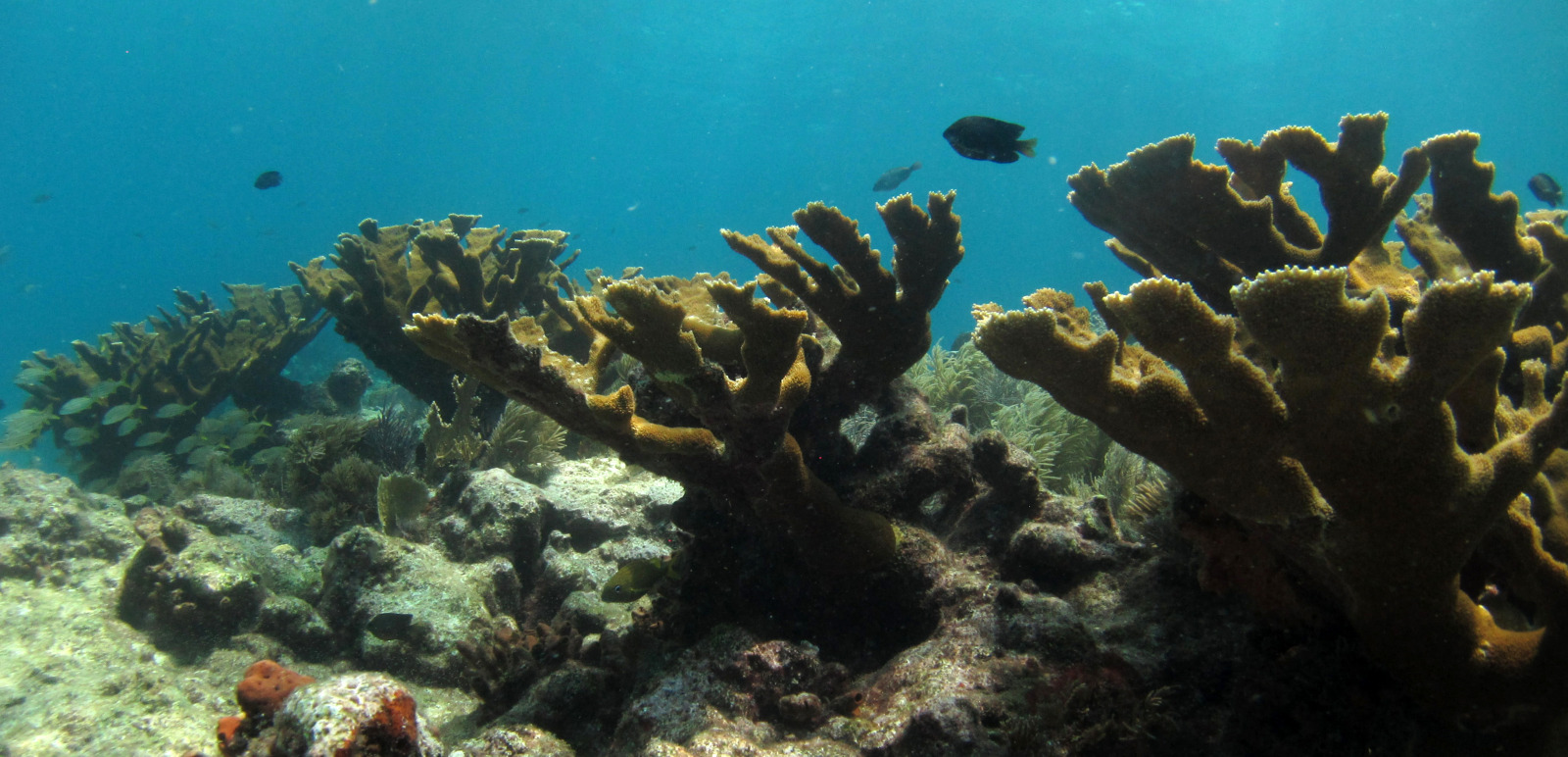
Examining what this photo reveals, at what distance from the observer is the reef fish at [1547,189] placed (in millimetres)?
7919

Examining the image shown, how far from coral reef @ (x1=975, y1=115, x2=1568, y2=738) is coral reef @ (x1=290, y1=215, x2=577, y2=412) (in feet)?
19.3

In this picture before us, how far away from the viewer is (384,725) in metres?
2.25

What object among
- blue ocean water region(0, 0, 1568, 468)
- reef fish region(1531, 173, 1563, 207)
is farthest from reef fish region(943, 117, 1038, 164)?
blue ocean water region(0, 0, 1568, 468)

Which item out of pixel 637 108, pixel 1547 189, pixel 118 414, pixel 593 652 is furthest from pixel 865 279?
pixel 637 108

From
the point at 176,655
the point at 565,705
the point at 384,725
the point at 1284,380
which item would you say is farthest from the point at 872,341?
the point at 176,655

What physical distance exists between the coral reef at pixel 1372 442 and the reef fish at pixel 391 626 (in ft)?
13.7

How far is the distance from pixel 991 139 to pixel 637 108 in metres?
106

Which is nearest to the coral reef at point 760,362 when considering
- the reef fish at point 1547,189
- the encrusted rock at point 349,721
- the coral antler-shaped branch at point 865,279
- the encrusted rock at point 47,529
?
the coral antler-shaped branch at point 865,279

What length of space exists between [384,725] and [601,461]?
4.72 metres

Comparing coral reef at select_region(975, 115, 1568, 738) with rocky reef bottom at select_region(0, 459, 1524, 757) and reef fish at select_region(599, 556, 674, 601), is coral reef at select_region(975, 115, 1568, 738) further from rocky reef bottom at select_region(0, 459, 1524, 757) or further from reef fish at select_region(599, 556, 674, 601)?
reef fish at select_region(599, 556, 674, 601)

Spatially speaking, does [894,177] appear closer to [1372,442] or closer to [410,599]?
[410,599]

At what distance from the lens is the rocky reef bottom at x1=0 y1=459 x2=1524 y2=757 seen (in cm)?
216

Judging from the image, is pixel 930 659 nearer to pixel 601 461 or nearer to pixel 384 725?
pixel 384 725

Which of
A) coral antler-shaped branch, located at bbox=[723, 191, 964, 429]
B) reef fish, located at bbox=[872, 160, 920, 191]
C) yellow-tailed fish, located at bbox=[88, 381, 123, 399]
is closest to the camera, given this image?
coral antler-shaped branch, located at bbox=[723, 191, 964, 429]
